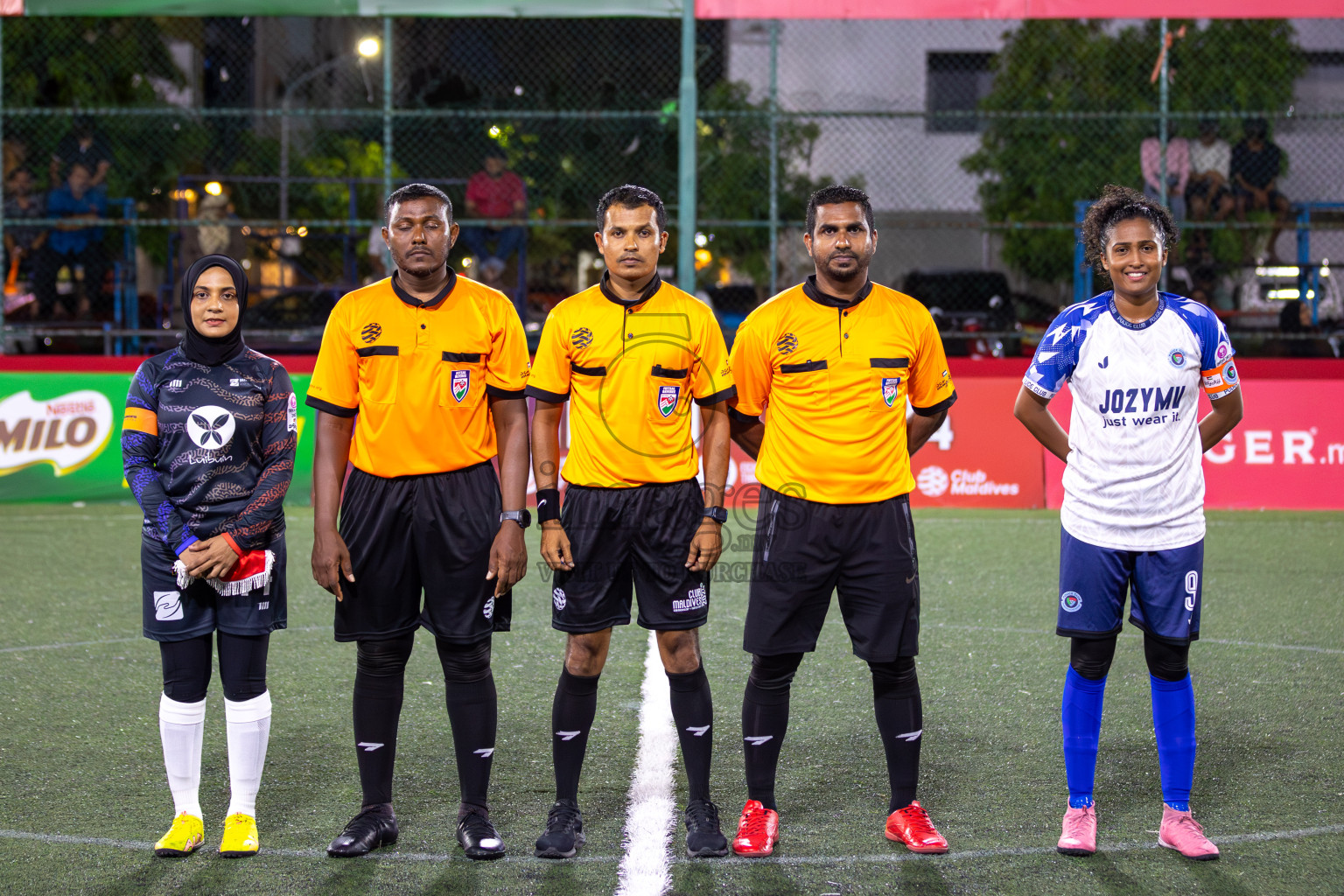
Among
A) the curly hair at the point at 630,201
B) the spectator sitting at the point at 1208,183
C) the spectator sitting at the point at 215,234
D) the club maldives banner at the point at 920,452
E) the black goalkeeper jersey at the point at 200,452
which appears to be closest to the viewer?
the black goalkeeper jersey at the point at 200,452

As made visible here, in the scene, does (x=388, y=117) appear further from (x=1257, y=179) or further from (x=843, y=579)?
(x=843, y=579)

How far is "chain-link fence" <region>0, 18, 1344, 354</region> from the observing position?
48.7ft

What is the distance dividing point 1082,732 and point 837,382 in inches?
52.8

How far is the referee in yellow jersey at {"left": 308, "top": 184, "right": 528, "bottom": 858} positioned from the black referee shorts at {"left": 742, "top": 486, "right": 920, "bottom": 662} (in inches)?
31.2

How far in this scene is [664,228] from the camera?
4277 millimetres

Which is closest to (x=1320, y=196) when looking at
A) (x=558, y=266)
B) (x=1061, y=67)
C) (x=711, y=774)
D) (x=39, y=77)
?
(x=1061, y=67)

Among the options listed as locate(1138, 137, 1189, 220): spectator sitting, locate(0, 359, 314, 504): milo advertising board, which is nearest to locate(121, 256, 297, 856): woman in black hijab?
locate(0, 359, 314, 504): milo advertising board

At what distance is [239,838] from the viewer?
402 cm

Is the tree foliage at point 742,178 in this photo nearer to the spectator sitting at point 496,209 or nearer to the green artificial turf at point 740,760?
the spectator sitting at point 496,209

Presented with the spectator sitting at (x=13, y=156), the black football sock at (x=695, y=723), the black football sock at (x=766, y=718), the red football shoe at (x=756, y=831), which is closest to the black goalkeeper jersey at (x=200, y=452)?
the black football sock at (x=695, y=723)

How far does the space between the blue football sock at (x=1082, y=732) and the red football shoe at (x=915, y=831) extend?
449 millimetres

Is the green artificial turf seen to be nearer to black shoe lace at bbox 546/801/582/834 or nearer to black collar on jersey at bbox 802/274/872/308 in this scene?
black shoe lace at bbox 546/801/582/834

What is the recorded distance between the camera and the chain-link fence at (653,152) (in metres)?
14.8

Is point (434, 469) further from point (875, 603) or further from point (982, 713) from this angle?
point (982, 713)
